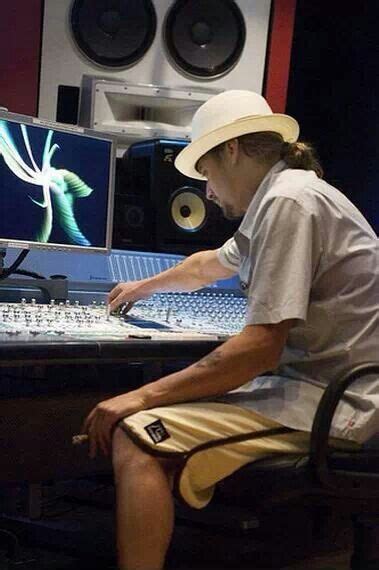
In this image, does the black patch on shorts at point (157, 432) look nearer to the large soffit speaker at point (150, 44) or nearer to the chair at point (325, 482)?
the chair at point (325, 482)

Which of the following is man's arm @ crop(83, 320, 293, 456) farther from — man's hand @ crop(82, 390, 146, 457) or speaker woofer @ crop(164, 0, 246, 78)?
speaker woofer @ crop(164, 0, 246, 78)

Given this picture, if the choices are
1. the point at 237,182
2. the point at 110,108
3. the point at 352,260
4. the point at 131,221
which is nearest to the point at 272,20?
the point at 110,108

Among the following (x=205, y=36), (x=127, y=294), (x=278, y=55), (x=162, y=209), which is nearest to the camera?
(x=127, y=294)

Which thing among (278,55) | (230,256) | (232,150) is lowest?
(230,256)

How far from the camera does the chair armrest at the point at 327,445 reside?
145 centimetres

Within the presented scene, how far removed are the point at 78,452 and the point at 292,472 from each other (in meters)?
0.70

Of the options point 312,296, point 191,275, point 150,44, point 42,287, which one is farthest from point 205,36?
point 312,296

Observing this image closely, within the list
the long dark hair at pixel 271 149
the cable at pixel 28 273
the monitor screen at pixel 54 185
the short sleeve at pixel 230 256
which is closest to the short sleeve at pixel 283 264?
the long dark hair at pixel 271 149

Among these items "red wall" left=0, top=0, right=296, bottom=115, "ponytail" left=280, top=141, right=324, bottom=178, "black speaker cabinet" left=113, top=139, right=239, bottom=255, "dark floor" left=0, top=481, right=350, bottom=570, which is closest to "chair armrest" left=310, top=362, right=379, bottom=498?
"ponytail" left=280, top=141, right=324, bottom=178

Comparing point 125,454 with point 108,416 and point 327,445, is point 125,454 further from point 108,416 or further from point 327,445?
point 327,445

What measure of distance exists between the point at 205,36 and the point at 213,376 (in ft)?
5.77

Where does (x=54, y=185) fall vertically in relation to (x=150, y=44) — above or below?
below

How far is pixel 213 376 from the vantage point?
1474mm

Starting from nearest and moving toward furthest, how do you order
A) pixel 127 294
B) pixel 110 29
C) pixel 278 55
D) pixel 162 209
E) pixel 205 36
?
pixel 127 294
pixel 162 209
pixel 110 29
pixel 205 36
pixel 278 55
